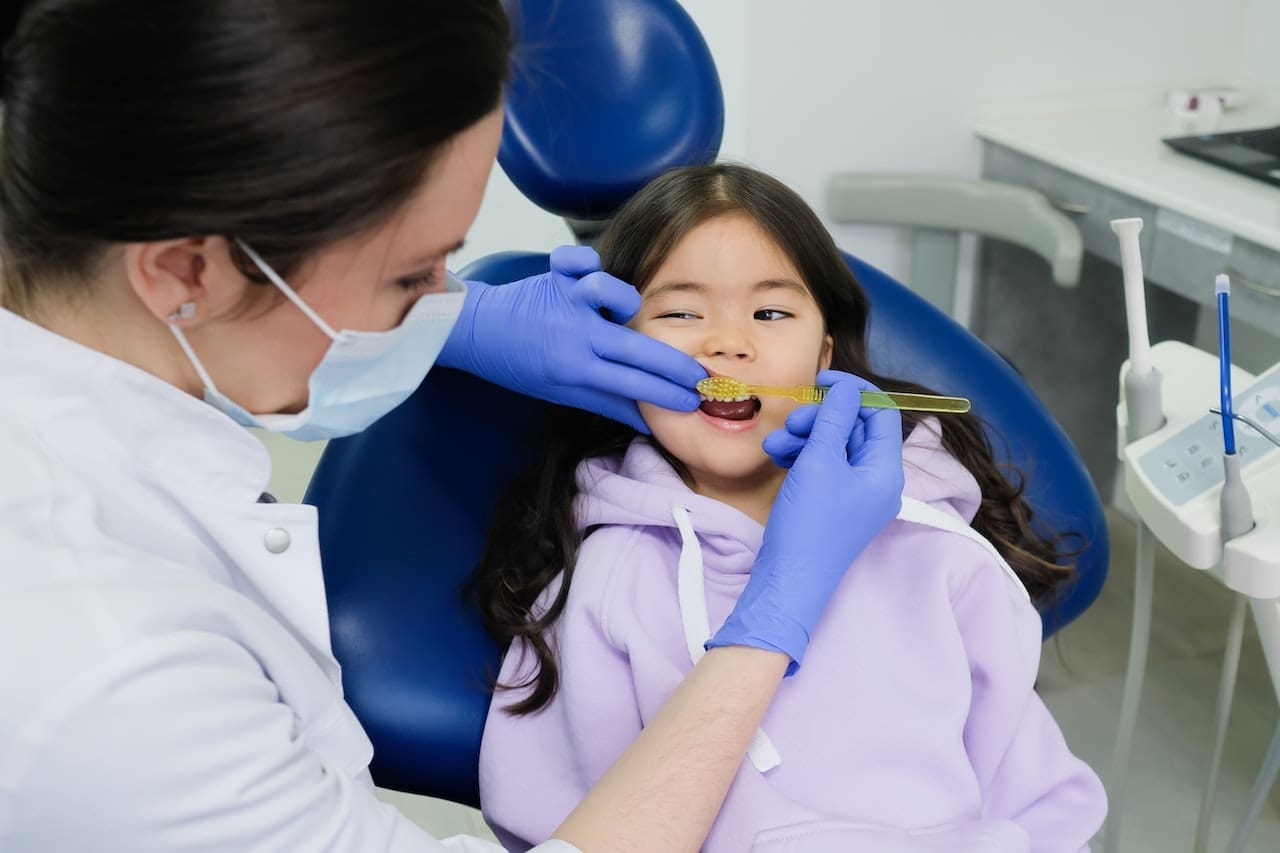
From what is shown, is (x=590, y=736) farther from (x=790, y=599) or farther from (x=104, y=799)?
(x=104, y=799)

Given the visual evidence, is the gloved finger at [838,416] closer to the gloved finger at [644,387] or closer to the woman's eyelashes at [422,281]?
the gloved finger at [644,387]

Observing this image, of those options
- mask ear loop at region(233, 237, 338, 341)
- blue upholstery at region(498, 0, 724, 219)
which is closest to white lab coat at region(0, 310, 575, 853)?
mask ear loop at region(233, 237, 338, 341)

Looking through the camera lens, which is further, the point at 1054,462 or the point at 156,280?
the point at 1054,462

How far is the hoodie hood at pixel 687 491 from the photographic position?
1.31 metres

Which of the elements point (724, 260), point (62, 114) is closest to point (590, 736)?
point (724, 260)

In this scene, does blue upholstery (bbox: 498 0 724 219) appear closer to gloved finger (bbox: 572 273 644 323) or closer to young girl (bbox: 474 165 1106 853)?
young girl (bbox: 474 165 1106 853)

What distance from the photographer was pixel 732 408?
1.34m

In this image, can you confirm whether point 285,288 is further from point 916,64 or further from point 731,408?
point 916,64

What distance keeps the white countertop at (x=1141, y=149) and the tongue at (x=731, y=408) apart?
0.94 metres

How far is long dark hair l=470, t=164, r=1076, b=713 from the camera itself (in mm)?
1344

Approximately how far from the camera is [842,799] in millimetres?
1161

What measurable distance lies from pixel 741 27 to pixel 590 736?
1389 mm

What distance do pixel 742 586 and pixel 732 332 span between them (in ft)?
0.90

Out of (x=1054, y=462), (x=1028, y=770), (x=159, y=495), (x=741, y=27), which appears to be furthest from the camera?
(x=741, y=27)
